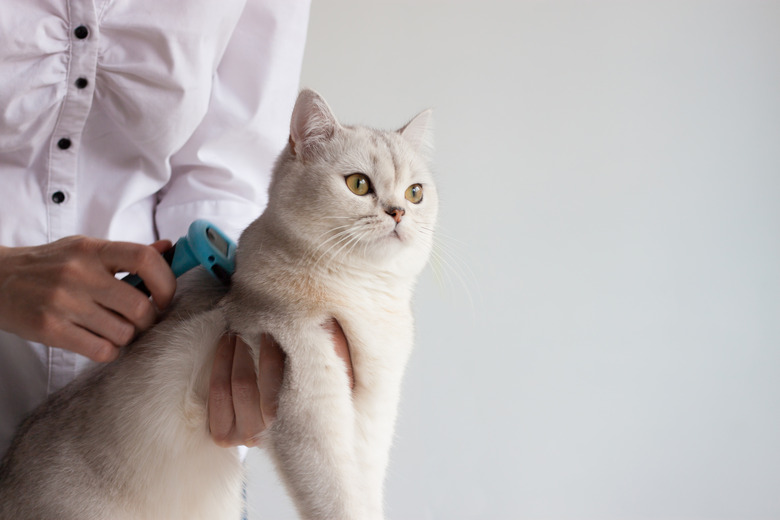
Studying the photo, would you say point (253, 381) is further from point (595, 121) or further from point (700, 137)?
point (700, 137)

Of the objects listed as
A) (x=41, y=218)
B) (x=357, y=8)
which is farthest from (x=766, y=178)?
(x=41, y=218)

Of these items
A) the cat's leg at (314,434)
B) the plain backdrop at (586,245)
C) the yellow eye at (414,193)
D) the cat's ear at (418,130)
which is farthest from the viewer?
the plain backdrop at (586,245)

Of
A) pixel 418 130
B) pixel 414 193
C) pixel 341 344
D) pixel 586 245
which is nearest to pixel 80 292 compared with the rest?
pixel 341 344

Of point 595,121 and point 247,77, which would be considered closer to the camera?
point 247,77

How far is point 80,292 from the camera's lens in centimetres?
85

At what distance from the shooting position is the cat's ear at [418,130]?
3.75 feet

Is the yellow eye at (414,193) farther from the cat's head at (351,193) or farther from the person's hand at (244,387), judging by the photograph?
the person's hand at (244,387)

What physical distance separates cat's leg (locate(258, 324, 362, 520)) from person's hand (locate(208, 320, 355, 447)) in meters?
0.02

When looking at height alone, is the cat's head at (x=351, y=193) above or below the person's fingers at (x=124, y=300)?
above

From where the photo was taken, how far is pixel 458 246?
7.25 ft

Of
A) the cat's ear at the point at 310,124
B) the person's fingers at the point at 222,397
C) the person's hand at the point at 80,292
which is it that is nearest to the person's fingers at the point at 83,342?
the person's hand at the point at 80,292

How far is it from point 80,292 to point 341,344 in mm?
348

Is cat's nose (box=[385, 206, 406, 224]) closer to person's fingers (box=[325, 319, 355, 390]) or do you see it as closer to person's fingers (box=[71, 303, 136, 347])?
person's fingers (box=[325, 319, 355, 390])

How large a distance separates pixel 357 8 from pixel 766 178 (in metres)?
1.63
